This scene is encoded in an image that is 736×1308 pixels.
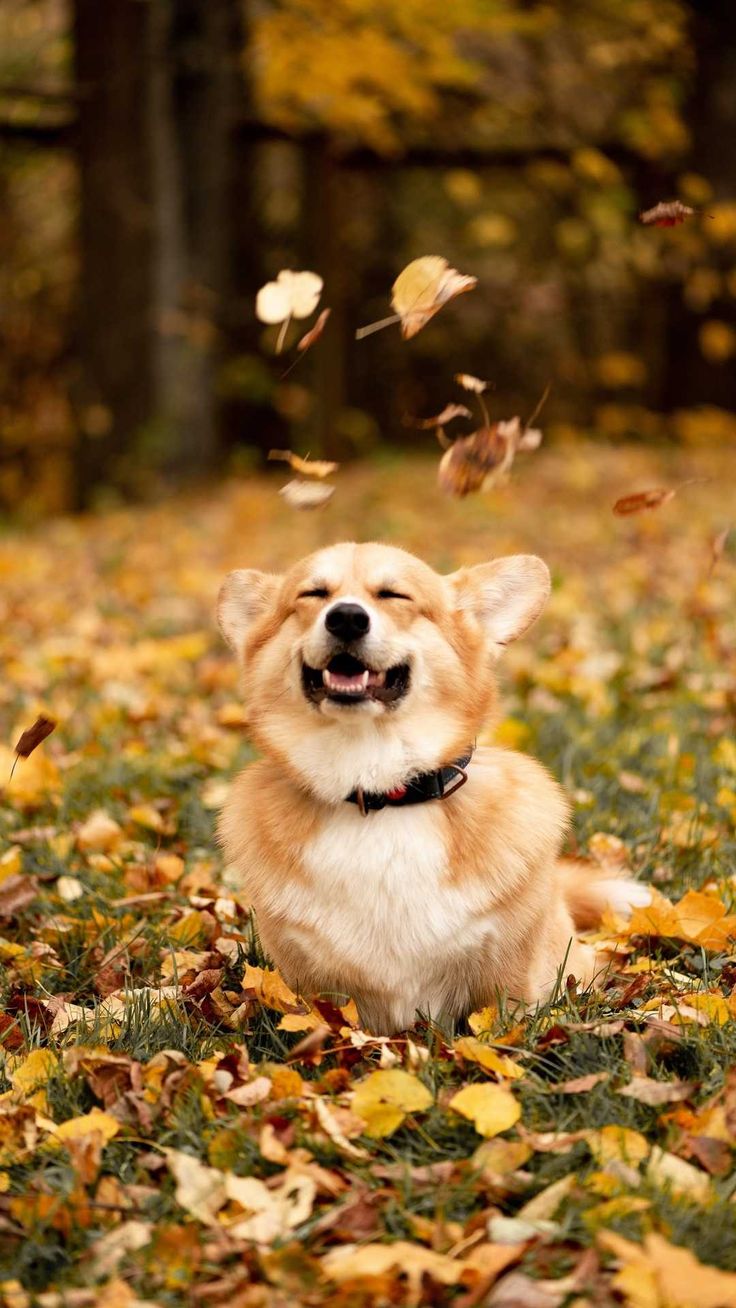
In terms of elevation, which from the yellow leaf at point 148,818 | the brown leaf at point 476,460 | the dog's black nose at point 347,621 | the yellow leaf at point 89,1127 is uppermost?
the brown leaf at point 476,460

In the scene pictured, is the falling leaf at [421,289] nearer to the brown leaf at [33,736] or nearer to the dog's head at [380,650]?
the dog's head at [380,650]

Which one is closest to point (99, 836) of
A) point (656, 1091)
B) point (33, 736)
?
point (33, 736)

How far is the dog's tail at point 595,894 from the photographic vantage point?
292cm

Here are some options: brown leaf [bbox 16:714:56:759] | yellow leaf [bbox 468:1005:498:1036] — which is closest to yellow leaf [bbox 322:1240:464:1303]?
yellow leaf [bbox 468:1005:498:1036]

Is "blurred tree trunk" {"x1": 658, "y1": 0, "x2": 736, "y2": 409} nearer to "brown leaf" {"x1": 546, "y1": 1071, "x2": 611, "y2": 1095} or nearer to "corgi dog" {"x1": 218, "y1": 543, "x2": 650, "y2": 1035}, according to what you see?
"corgi dog" {"x1": 218, "y1": 543, "x2": 650, "y2": 1035}

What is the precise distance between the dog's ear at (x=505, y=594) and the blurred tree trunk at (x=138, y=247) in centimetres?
797

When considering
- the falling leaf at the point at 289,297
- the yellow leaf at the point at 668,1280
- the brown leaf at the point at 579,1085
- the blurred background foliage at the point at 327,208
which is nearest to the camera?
the yellow leaf at the point at 668,1280

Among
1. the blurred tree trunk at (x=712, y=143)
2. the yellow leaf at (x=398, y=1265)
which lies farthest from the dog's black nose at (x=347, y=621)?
the blurred tree trunk at (x=712, y=143)

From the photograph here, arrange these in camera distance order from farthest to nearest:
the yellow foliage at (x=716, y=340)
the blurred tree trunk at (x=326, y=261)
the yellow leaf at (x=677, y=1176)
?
the blurred tree trunk at (x=326, y=261)
the yellow foliage at (x=716, y=340)
the yellow leaf at (x=677, y=1176)

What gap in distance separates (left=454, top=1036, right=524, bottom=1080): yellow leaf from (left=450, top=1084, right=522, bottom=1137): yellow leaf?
0.09 meters

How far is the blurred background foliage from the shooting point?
33.8 feet

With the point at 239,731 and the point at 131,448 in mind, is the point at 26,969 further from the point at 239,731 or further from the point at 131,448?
the point at 131,448

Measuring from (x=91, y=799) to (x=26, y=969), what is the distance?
3.54 ft

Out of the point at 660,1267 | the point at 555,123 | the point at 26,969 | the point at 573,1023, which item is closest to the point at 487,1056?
the point at 573,1023
